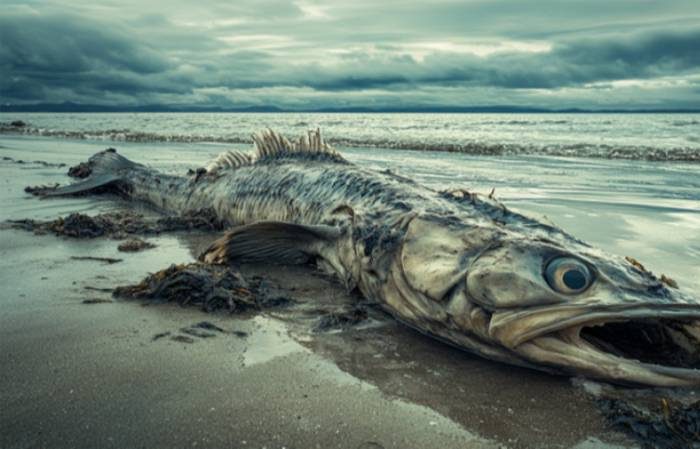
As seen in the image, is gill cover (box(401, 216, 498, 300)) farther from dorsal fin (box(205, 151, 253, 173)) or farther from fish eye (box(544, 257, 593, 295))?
dorsal fin (box(205, 151, 253, 173))

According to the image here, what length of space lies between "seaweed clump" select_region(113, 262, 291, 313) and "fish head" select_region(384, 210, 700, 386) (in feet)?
3.93

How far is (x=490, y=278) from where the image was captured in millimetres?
2738

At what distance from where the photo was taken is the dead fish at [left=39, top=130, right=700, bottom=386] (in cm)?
252

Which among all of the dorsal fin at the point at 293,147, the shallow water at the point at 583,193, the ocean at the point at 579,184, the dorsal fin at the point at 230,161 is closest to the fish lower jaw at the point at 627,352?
the ocean at the point at 579,184

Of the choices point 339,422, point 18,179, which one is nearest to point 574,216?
point 339,422

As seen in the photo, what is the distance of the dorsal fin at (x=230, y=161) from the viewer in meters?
6.96

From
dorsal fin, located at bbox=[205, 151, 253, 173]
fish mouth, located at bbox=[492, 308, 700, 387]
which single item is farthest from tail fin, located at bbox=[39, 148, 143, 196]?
fish mouth, located at bbox=[492, 308, 700, 387]

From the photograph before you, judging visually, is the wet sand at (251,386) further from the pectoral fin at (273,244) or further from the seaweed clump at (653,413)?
the pectoral fin at (273,244)

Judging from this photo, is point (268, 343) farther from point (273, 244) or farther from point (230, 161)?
point (230, 161)

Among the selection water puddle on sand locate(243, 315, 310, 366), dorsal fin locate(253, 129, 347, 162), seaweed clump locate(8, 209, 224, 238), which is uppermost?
dorsal fin locate(253, 129, 347, 162)

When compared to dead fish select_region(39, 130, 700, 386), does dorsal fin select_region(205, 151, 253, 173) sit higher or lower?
higher

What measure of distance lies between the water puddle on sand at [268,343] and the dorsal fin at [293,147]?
2999mm

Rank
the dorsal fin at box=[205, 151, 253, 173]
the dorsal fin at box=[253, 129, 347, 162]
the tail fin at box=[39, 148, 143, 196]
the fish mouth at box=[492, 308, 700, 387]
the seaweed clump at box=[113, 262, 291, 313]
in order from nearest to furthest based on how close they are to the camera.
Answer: the fish mouth at box=[492, 308, 700, 387] < the seaweed clump at box=[113, 262, 291, 313] < the dorsal fin at box=[253, 129, 347, 162] < the dorsal fin at box=[205, 151, 253, 173] < the tail fin at box=[39, 148, 143, 196]

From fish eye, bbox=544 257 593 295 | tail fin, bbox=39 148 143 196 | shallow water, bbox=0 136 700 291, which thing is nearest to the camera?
fish eye, bbox=544 257 593 295
